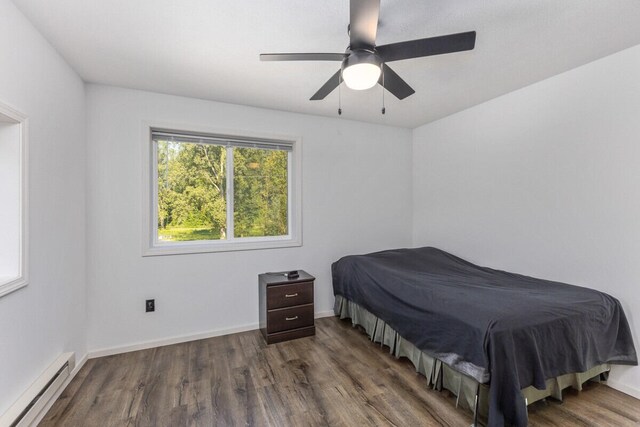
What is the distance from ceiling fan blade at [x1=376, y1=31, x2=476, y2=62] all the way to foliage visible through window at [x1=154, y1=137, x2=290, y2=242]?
204 cm

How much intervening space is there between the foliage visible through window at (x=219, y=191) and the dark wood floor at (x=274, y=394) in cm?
123

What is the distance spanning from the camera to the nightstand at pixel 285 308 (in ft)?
9.20

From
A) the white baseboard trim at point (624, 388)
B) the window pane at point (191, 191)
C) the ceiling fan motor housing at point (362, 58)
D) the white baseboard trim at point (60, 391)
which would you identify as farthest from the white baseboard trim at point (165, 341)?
the white baseboard trim at point (624, 388)

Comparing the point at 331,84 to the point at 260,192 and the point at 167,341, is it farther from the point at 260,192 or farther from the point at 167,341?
the point at 167,341

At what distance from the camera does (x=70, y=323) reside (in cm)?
221

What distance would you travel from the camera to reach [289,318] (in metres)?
2.88

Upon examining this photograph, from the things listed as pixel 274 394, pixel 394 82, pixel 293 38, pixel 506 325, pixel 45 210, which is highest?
pixel 293 38

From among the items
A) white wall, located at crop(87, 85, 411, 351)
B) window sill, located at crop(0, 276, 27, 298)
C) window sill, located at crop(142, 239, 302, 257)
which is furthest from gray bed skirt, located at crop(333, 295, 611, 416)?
window sill, located at crop(0, 276, 27, 298)

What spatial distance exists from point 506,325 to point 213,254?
2565 millimetres

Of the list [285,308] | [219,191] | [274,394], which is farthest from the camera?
[219,191]

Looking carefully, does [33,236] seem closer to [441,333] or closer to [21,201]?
[21,201]

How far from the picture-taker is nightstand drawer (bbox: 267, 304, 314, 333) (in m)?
2.81

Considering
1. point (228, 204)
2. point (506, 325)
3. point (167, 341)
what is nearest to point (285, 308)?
point (167, 341)

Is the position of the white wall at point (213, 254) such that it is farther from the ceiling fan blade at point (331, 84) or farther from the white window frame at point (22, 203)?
the ceiling fan blade at point (331, 84)
